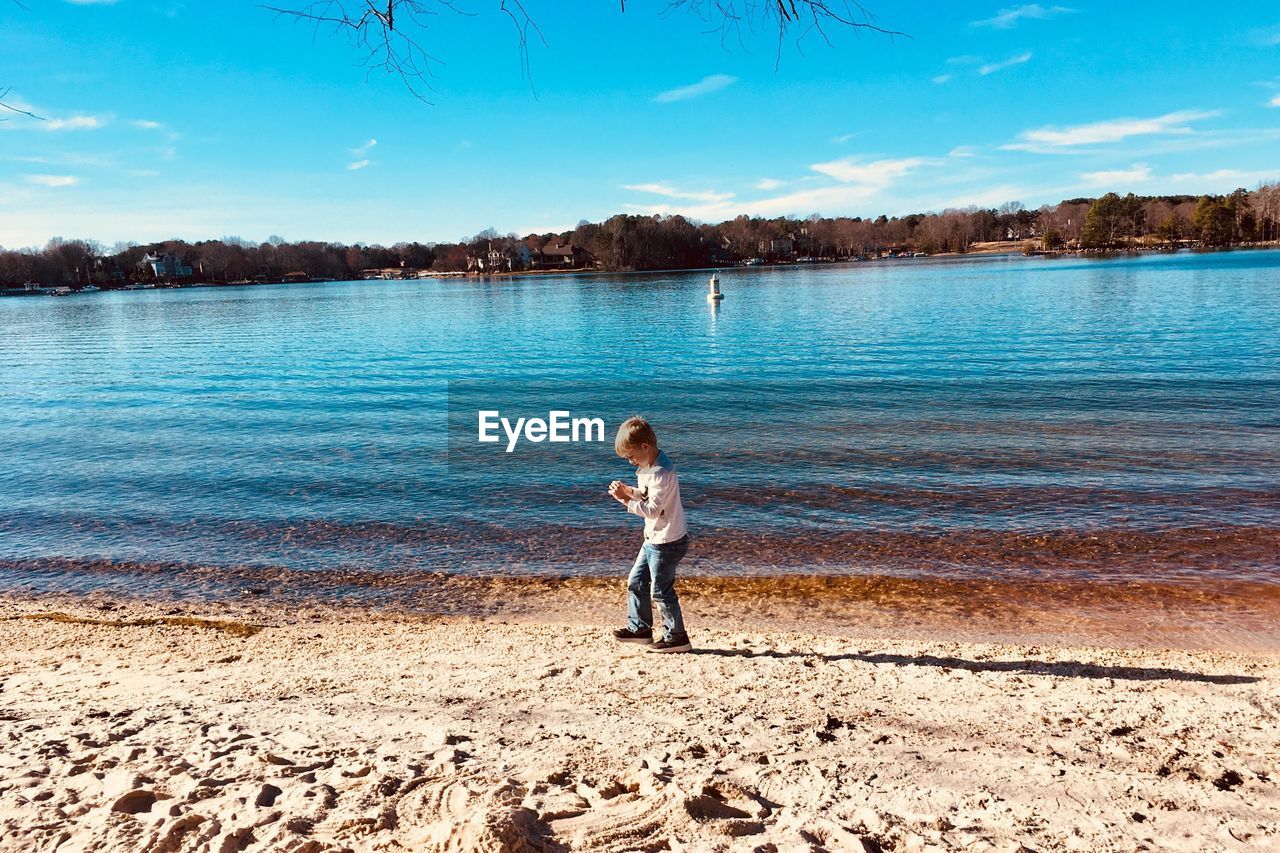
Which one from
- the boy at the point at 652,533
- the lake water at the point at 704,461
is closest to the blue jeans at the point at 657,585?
the boy at the point at 652,533

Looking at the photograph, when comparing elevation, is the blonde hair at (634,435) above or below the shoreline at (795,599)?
above

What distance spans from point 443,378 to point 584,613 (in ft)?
81.9

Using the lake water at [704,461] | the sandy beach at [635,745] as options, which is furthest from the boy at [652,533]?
the lake water at [704,461]

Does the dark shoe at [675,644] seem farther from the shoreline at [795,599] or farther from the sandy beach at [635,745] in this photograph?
the shoreline at [795,599]

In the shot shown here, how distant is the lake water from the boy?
3053 millimetres

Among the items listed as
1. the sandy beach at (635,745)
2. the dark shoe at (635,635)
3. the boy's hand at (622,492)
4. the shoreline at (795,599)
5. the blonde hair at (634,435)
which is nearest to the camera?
the sandy beach at (635,745)

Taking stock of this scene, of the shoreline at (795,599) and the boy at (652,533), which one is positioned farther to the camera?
the shoreline at (795,599)

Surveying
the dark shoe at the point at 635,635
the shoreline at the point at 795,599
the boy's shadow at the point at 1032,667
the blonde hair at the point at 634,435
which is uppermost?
the blonde hair at the point at 634,435

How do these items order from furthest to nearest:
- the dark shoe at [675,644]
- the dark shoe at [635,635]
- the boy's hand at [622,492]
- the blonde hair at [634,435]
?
the dark shoe at [635,635], the dark shoe at [675,644], the blonde hair at [634,435], the boy's hand at [622,492]

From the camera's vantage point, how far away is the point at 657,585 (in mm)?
7383

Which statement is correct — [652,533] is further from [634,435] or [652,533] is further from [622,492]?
[634,435]

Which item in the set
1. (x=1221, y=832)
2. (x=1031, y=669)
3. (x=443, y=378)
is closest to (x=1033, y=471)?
(x=1031, y=669)

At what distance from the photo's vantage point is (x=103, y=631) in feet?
29.4

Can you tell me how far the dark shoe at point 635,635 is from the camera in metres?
7.92
